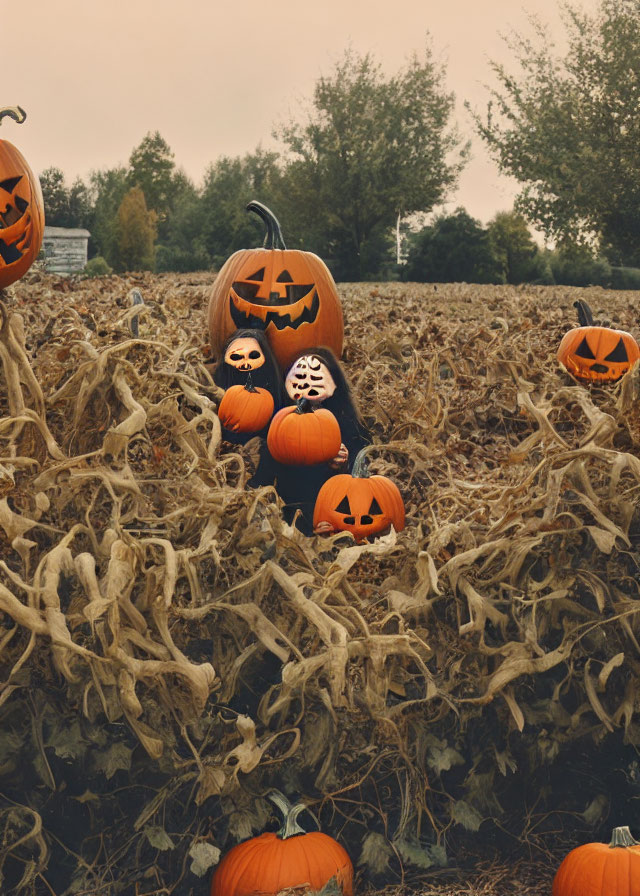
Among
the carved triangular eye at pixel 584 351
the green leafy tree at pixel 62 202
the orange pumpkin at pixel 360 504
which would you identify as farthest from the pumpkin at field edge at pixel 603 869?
the green leafy tree at pixel 62 202

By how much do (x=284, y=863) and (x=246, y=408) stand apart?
299cm

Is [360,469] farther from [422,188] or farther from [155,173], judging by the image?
[155,173]

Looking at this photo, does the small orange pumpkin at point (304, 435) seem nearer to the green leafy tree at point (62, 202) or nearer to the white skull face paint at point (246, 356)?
the white skull face paint at point (246, 356)

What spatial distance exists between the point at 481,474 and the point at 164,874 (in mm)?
3247

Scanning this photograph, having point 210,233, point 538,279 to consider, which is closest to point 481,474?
point 538,279

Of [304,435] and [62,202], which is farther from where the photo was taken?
[62,202]

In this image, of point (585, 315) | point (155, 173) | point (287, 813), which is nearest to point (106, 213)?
point (155, 173)

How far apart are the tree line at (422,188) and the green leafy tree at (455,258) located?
0.13 feet

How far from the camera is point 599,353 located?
732 cm

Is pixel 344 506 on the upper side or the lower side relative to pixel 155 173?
lower

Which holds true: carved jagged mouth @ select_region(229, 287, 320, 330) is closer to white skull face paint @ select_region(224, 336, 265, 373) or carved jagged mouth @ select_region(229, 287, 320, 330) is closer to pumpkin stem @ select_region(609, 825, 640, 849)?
white skull face paint @ select_region(224, 336, 265, 373)

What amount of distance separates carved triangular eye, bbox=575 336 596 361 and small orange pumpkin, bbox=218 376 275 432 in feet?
9.02

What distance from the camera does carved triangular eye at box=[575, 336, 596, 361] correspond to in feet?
24.1

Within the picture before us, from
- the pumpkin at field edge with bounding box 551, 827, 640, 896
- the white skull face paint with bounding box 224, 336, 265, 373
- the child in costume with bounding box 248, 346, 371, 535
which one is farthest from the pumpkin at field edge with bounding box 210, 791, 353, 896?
the white skull face paint with bounding box 224, 336, 265, 373
